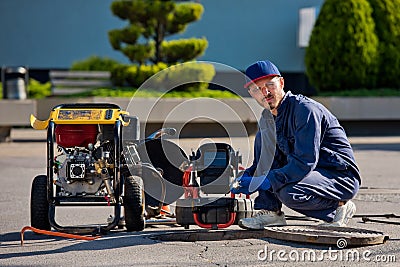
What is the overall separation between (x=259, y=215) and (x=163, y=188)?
0.90 metres

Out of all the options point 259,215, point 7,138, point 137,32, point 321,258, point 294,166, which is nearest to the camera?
point 321,258

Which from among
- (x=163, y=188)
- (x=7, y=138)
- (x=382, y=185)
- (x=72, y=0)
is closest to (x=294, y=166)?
(x=163, y=188)

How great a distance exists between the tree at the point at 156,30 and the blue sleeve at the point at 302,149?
1572 cm

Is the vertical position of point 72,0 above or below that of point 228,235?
above

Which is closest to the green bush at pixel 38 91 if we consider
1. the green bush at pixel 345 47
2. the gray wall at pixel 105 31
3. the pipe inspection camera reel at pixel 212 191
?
the gray wall at pixel 105 31

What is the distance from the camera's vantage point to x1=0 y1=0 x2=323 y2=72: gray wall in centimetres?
2655

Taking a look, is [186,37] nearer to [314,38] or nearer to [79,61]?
[79,61]

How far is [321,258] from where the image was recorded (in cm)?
586

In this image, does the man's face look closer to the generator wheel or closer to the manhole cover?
the manhole cover

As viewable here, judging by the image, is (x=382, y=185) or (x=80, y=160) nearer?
(x=80, y=160)

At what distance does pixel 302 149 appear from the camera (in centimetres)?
641

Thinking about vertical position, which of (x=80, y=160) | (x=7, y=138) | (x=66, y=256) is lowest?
(x=7, y=138)

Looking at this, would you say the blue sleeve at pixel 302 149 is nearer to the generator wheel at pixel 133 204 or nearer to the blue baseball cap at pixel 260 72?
the blue baseball cap at pixel 260 72

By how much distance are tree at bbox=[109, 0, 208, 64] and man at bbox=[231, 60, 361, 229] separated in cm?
1542
